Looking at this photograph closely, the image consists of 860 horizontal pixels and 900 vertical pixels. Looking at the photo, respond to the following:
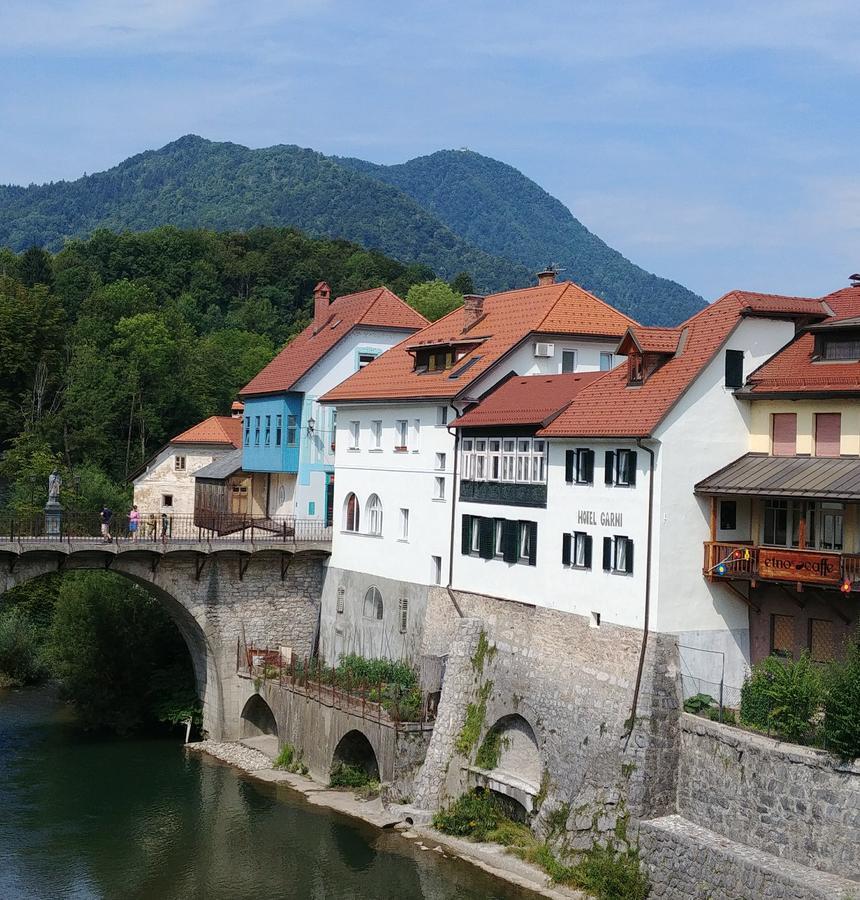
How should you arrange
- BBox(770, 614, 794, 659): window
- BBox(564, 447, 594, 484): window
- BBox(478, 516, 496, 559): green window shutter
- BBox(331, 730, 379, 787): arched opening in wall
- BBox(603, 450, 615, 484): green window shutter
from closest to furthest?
BBox(770, 614, 794, 659): window, BBox(603, 450, 615, 484): green window shutter, BBox(564, 447, 594, 484): window, BBox(478, 516, 496, 559): green window shutter, BBox(331, 730, 379, 787): arched opening in wall

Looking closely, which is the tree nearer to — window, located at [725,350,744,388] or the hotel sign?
window, located at [725,350,744,388]

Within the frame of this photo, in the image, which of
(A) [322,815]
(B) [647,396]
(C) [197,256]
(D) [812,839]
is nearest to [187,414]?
(C) [197,256]

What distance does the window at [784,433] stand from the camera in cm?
3064

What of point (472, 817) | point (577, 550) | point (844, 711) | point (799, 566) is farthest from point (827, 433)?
point (472, 817)

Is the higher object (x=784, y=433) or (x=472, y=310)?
(x=472, y=310)

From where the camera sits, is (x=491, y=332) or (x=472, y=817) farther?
(x=491, y=332)

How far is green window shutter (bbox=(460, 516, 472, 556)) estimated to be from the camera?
1499 inches

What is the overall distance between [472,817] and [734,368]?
13.4 m

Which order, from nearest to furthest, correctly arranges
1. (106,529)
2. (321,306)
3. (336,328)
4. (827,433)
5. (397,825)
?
1. (827,433)
2. (397,825)
3. (106,529)
4. (336,328)
5. (321,306)

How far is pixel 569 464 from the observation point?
110ft

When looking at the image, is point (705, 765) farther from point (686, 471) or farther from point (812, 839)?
point (686, 471)

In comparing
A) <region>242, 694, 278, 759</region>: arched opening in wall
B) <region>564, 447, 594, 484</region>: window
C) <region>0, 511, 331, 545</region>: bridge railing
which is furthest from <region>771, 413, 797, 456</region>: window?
<region>242, 694, 278, 759</region>: arched opening in wall

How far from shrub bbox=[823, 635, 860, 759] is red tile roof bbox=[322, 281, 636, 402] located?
16887 millimetres

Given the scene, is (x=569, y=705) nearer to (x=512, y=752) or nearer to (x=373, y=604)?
(x=512, y=752)
